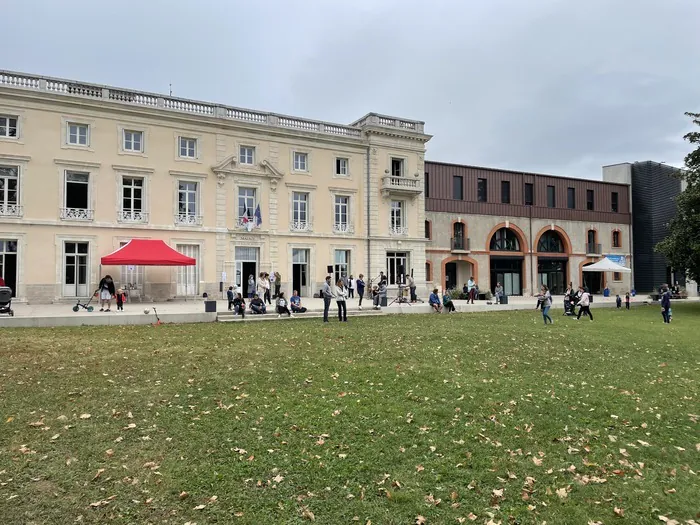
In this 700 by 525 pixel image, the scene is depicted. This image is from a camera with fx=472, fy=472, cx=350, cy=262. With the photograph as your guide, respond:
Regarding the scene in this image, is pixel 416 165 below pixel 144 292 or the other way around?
the other way around

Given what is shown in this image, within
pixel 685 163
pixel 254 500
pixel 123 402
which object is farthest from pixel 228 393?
pixel 685 163

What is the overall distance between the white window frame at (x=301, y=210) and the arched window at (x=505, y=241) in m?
17.7

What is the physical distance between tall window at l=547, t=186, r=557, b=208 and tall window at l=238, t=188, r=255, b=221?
27717 mm

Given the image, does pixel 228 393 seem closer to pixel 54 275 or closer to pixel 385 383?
pixel 385 383

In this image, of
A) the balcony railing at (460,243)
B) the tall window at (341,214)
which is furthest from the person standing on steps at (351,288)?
the balcony railing at (460,243)

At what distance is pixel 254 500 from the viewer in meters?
4.45

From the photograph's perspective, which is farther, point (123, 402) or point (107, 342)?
point (107, 342)

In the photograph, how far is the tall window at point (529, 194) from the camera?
4192cm

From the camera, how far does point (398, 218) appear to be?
3353cm

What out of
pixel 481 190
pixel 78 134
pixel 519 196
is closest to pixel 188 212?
pixel 78 134

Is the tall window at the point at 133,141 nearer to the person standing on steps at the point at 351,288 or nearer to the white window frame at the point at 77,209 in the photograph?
the white window frame at the point at 77,209

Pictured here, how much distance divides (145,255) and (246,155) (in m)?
9.12

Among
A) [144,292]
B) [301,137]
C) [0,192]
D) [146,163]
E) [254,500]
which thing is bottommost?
[254,500]

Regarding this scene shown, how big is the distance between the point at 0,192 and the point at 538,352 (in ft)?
82.9
